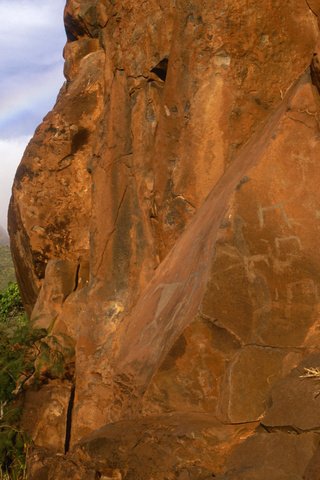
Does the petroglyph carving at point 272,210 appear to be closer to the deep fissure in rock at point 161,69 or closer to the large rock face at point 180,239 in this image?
the large rock face at point 180,239

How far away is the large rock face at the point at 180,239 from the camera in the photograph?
4.31 metres

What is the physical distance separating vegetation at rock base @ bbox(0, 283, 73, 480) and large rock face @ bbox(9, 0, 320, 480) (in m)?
0.19

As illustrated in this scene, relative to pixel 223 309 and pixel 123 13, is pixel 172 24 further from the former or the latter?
pixel 223 309

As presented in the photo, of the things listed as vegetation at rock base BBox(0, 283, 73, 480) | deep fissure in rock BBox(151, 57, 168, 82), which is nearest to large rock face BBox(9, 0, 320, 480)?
deep fissure in rock BBox(151, 57, 168, 82)

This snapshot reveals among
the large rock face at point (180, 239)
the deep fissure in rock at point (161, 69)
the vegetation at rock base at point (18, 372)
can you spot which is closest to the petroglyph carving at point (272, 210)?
the large rock face at point (180, 239)

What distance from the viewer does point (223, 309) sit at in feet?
15.0

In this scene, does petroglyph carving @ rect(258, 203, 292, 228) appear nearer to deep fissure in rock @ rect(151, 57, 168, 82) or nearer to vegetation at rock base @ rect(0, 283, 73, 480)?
deep fissure in rock @ rect(151, 57, 168, 82)

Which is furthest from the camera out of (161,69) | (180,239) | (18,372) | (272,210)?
(18,372)

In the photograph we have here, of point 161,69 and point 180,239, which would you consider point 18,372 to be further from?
point 161,69

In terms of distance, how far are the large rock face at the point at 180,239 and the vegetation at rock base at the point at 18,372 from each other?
189 millimetres

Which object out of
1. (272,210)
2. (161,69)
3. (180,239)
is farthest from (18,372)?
(272,210)

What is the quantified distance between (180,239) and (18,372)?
243 centimetres

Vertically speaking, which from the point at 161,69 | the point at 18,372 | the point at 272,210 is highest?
the point at 161,69

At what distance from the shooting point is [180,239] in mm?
5961
